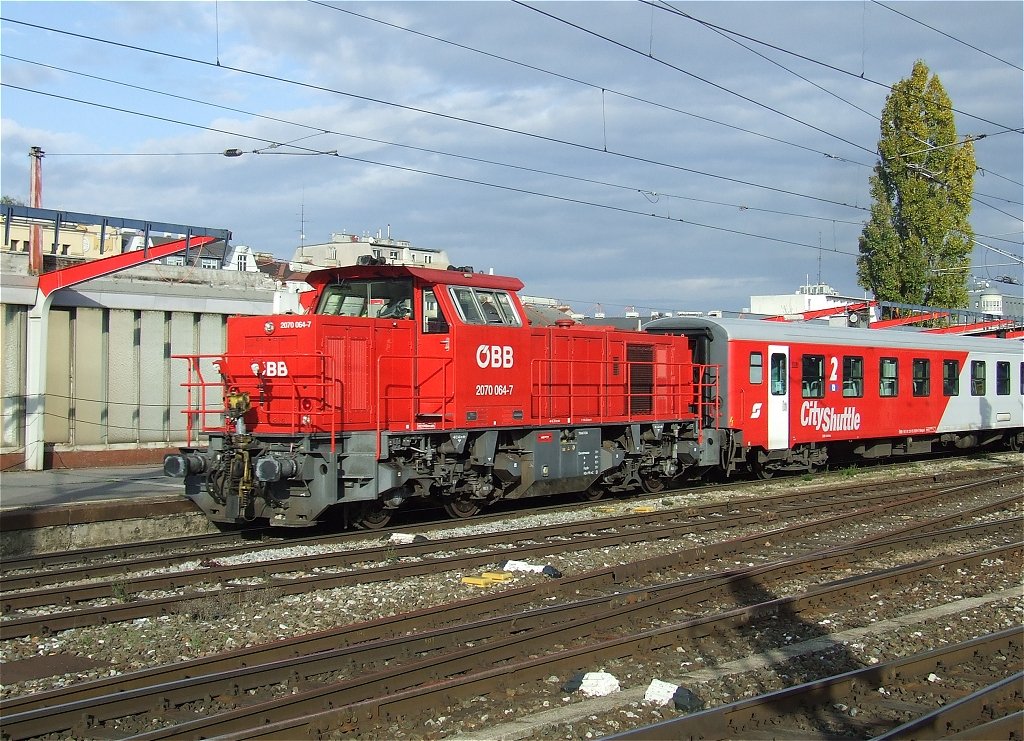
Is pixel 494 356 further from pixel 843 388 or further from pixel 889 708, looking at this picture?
pixel 843 388

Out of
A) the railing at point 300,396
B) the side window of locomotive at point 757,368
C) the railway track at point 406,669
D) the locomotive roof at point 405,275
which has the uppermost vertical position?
the locomotive roof at point 405,275

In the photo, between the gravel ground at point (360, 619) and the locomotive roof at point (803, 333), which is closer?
the gravel ground at point (360, 619)

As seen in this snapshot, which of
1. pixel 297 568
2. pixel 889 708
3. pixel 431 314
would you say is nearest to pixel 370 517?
pixel 297 568

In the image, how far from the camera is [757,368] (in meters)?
19.3

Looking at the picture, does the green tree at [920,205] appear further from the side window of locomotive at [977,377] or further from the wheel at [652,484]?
the wheel at [652,484]

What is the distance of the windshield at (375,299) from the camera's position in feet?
43.5

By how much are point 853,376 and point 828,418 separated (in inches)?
53.6

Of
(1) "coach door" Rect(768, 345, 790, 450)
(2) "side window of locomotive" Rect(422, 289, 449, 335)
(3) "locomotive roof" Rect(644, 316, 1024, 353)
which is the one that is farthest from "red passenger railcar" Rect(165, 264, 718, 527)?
(1) "coach door" Rect(768, 345, 790, 450)

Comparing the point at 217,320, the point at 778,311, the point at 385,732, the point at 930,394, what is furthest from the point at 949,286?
the point at 385,732

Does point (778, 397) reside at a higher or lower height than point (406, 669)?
higher

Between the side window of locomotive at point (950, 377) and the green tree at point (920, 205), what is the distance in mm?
13874

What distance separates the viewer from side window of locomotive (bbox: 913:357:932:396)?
23281 mm

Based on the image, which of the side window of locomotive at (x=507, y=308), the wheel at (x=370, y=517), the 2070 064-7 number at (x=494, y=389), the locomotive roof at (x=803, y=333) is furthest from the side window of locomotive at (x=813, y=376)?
the wheel at (x=370, y=517)

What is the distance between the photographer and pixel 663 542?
12945mm
